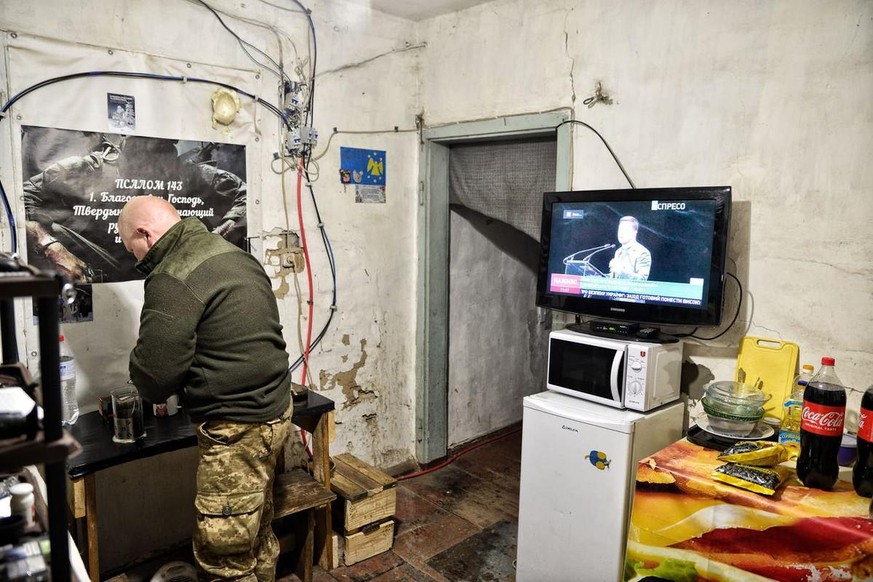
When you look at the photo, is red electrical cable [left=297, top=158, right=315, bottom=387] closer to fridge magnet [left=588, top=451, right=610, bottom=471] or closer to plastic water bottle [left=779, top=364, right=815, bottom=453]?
fridge magnet [left=588, top=451, right=610, bottom=471]

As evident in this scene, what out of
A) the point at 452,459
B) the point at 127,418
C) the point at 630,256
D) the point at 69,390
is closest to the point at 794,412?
the point at 630,256

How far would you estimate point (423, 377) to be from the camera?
3.75m

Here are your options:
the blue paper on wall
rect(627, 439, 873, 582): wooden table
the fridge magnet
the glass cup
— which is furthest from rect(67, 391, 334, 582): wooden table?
rect(627, 439, 873, 582): wooden table

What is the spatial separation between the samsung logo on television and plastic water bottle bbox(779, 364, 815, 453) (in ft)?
2.42

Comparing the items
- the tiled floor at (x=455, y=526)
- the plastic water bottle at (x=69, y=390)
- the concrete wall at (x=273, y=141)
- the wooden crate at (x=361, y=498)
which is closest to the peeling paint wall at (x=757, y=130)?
the concrete wall at (x=273, y=141)

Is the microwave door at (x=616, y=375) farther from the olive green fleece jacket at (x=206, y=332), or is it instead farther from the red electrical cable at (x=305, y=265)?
the red electrical cable at (x=305, y=265)

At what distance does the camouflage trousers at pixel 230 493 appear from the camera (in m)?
2.08

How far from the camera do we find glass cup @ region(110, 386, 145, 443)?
216cm

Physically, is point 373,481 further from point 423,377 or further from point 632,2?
point 632,2

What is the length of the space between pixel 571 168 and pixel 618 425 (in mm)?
1282

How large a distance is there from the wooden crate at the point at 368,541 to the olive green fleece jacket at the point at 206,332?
3.21 feet

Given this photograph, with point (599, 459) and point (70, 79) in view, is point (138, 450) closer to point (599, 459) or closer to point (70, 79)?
point (70, 79)

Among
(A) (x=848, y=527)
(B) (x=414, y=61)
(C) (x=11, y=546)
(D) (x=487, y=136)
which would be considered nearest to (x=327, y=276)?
(D) (x=487, y=136)

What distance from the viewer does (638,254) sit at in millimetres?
2418
